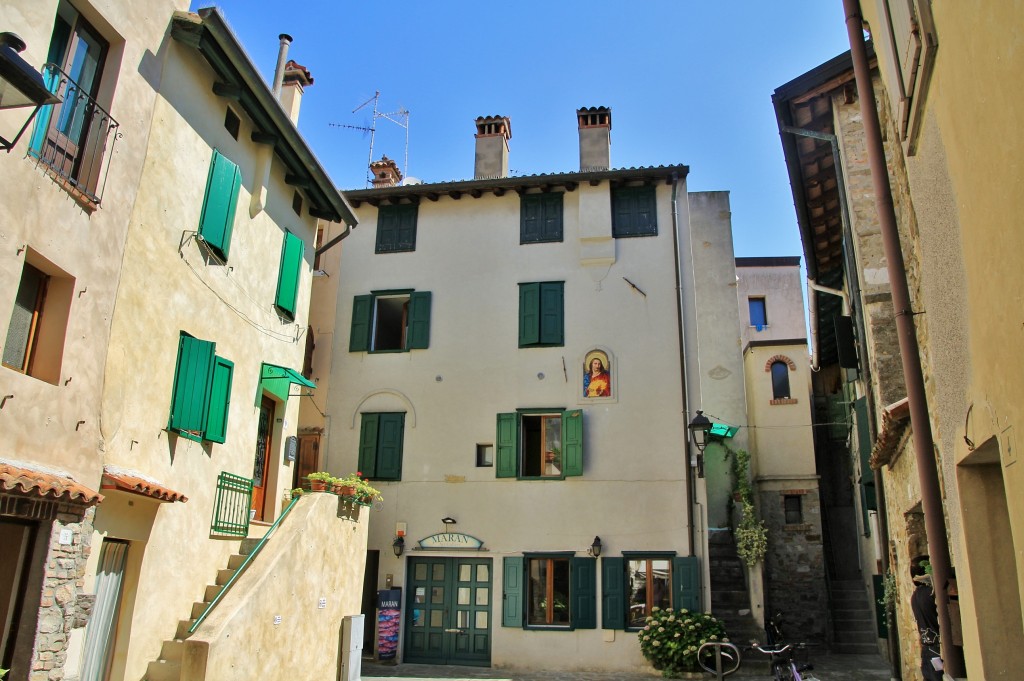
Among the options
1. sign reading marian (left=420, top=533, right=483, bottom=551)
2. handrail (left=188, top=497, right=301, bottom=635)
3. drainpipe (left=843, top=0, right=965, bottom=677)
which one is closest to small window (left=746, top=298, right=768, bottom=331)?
sign reading marian (left=420, top=533, right=483, bottom=551)

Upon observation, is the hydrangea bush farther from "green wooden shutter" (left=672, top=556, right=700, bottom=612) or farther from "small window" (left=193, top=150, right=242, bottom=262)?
"small window" (left=193, top=150, right=242, bottom=262)

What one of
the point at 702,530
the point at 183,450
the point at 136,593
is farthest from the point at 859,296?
the point at 136,593

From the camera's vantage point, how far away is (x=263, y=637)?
31.1 feet

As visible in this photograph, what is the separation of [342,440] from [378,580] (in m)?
3.01

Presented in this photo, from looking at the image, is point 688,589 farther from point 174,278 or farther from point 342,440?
point 174,278

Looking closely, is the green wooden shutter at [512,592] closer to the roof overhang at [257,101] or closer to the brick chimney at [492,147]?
the roof overhang at [257,101]

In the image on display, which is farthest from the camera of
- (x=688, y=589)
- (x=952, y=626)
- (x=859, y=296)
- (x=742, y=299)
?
(x=742, y=299)

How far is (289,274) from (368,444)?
4.97m

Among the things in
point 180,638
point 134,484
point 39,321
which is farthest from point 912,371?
point 180,638

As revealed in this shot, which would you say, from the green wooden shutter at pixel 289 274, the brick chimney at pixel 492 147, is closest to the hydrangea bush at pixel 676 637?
the green wooden shutter at pixel 289 274

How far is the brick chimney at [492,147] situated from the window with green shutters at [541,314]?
11.6 ft

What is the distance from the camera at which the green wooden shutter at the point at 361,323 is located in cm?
1733

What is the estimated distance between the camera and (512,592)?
15188 mm

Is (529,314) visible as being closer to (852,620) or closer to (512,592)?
(512,592)
